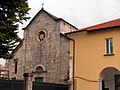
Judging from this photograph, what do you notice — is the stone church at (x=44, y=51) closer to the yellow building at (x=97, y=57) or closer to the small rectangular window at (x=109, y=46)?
the yellow building at (x=97, y=57)

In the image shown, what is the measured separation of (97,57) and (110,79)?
2.42 m

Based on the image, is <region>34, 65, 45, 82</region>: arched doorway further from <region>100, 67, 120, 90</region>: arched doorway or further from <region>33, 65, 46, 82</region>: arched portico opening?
<region>100, 67, 120, 90</region>: arched doorway

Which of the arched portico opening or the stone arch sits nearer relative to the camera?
the arched portico opening

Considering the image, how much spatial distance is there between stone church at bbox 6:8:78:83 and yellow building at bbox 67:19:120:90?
6976 millimetres

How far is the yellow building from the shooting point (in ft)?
74.7

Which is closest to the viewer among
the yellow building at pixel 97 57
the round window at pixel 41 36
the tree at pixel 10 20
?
the tree at pixel 10 20

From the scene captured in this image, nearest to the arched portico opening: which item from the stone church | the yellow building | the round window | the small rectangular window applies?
the stone church

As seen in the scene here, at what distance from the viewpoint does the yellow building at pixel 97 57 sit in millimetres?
22781

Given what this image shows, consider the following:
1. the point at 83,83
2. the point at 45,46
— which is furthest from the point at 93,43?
the point at 45,46

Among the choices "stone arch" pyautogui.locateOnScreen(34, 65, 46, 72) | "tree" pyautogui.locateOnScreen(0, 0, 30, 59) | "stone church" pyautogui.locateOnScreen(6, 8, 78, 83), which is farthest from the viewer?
"stone arch" pyautogui.locateOnScreen(34, 65, 46, 72)

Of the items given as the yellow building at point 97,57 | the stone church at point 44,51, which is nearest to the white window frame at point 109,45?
the yellow building at point 97,57

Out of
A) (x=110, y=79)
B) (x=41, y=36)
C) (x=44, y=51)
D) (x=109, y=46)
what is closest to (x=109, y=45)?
(x=109, y=46)

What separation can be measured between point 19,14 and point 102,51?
299 inches

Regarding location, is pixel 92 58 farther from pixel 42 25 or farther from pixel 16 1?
pixel 42 25
